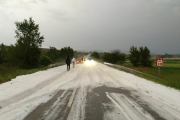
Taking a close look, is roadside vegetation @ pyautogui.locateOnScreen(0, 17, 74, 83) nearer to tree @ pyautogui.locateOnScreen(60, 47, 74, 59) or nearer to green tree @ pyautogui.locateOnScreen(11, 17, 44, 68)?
green tree @ pyautogui.locateOnScreen(11, 17, 44, 68)

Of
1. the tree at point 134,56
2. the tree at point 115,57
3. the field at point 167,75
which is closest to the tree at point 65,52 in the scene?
the tree at point 115,57

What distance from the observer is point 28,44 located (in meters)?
33.5

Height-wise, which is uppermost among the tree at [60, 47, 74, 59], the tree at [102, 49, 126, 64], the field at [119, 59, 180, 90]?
the tree at [60, 47, 74, 59]

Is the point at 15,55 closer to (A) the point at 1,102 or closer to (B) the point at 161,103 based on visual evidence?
(A) the point at 1,102

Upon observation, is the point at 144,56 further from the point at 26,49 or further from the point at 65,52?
the point at 65,52

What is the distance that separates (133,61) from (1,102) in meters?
56.5

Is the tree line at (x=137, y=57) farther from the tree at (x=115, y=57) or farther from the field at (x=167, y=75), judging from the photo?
the field at (x=167, y=75)

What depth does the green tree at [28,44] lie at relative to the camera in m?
32.5

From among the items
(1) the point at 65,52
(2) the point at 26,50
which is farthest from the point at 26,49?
(1) the point at 65,52

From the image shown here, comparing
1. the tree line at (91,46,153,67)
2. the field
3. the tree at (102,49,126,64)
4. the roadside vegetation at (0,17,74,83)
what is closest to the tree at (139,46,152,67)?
the tree line at (91,46,153,67)

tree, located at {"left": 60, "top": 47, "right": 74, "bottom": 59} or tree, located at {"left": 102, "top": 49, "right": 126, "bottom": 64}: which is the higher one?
tree, located at {"left": 60, "top": 47, "right": 74, "bottom": 59}

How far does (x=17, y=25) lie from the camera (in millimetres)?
34875

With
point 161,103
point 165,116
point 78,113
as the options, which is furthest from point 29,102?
point 161,103

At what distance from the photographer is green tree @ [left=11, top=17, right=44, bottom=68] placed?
3250 cm
